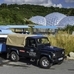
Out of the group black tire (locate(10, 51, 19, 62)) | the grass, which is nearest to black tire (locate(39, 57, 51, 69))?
black tire (locate(10, 51, 19, 62))

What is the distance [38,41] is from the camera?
1270 centimetres

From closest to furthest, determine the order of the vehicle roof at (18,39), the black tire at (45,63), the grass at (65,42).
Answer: the black tire at (45,63) → the vehicle roof at (18,39) → the grass at (65,42)

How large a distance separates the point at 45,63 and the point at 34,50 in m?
0.99

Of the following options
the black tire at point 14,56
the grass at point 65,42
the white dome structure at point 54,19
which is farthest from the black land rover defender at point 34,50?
the white dome structure at point 54,19

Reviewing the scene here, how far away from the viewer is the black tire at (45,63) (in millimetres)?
11883

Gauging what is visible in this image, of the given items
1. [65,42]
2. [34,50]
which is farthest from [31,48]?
[65,42]

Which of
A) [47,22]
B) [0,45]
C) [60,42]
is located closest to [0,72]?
[0,45]

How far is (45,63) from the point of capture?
1199 cm

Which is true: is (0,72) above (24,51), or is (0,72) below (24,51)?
below

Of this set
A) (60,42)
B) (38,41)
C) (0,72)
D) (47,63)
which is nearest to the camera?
Answer: (0,72)

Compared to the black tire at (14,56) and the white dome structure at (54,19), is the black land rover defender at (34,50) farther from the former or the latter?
the white dome structure at (54,19)

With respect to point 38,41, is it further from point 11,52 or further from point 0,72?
point 0,72

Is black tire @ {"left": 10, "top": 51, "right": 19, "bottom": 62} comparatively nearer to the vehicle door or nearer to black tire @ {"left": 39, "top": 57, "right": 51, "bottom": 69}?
the vehicle door

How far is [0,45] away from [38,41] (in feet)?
11.0
